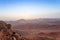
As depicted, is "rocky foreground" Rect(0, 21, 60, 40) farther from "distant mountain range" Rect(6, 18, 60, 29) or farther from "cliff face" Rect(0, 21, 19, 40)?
"distant mountain range" Rect(6, 18, 60, 29)

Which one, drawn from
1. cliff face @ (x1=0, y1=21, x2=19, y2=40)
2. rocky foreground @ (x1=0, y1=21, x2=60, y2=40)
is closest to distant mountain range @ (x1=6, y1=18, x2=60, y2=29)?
rocky foreground @ (x1=0, y1=21, x2=60, y2=40)

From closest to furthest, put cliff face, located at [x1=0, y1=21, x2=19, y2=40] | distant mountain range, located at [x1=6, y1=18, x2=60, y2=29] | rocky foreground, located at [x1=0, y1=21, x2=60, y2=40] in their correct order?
1. cliff face, located at [x1=0, y1=21, x2=19, y2=40]
2. rocky foreground, located at [x1=0, y1=21, x2=60, y2=40]
3. distant mountain range, located at [x1=6, y1=18, x2=60, y2=29]

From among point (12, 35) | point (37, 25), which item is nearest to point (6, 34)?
point (12, 35)

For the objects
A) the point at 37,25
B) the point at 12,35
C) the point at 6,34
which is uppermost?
the point at 37,25

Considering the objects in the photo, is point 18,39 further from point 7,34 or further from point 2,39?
point 2,39

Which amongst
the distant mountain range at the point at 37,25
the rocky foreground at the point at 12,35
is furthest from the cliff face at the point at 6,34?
the distant mountain range at the point at 37,25

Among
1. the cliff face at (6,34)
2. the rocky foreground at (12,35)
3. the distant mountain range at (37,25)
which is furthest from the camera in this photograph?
the distant mountain range at (37,25)

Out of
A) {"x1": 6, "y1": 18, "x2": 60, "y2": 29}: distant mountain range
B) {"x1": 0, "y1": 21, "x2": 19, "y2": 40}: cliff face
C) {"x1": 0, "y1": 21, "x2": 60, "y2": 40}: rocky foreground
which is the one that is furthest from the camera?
{"x1": 6, "y1": 18, "x2": 60, "y2": 29}: distant mountain range

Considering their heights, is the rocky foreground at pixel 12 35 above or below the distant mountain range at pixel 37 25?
below

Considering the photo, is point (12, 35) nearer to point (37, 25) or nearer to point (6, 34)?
point (6, 34)

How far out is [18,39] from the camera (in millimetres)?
23812

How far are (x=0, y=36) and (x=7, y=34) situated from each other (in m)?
3.41

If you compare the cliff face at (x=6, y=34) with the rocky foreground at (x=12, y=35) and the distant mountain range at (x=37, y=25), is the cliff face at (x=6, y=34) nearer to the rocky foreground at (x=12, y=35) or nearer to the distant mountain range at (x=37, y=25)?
the rocky foreground at (x=12, y=35)

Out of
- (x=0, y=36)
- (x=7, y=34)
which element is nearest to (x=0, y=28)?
(x=7, y=34)
